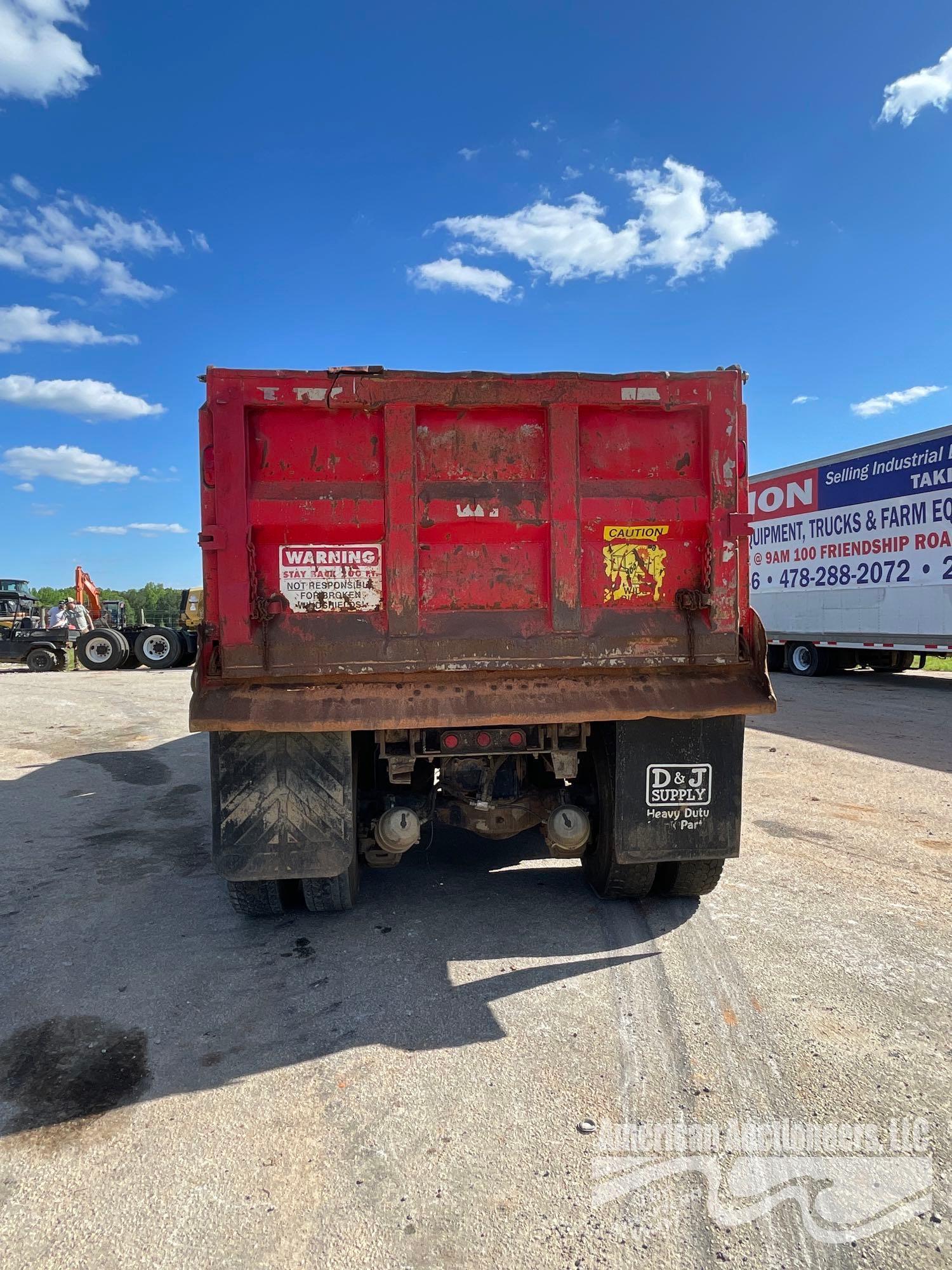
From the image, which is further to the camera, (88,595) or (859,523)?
(88,595)

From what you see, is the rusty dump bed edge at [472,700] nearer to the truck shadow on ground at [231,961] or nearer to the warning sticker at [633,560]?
the warning sticker at [633,560]

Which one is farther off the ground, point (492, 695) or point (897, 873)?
point (492, 695)

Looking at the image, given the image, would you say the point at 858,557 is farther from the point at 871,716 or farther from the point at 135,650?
the point at 135,650

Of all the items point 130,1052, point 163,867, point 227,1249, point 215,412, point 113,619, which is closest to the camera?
point 227,1249

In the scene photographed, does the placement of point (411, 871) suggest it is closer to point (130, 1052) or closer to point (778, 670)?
point (130, 1052)

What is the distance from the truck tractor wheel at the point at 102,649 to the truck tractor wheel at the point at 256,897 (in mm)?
19011

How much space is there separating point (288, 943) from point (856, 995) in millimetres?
2729

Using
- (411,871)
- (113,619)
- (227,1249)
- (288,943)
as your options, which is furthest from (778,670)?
(113,619)

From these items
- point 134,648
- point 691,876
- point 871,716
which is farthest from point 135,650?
point 691,876

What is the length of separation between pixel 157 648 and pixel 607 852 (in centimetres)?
1996

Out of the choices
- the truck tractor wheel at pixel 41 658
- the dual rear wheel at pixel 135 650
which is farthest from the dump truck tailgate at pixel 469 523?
the truck tractor wheel at pixel 41 658

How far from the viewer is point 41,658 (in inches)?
834

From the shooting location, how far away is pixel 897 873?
4.78 m

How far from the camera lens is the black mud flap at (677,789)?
12.5ft
